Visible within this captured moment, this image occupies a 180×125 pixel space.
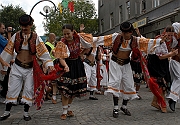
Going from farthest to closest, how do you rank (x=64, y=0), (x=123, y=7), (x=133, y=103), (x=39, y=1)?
(x=123, y=7), (x=64, y=0), (x=39, y=1), (x=133, y=103)

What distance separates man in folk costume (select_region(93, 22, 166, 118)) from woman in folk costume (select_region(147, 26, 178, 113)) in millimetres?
436

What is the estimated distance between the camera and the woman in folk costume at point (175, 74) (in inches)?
263

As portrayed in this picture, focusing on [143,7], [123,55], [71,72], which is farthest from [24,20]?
[143,7]

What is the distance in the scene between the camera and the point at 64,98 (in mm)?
5996

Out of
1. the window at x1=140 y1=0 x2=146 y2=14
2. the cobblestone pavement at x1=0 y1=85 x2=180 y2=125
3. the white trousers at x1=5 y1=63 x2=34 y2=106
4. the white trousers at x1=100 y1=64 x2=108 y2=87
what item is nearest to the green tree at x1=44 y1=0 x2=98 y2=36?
the window at x1=140 y1=0 x2=146 y2=14

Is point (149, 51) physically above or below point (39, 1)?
below

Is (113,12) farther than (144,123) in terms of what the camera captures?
Yes

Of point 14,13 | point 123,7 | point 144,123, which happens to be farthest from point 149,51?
point 14,13

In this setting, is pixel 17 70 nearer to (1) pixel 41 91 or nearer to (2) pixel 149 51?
(1) pixel 41 91

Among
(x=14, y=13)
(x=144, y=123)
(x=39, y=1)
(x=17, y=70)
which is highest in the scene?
(x=14, y=13)

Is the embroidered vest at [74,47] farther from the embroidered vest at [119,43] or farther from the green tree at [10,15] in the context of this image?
the green tree at [10,15]

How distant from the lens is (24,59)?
5.85m

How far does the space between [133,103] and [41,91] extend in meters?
2.77

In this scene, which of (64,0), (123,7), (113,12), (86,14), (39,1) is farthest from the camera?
(86,14)
